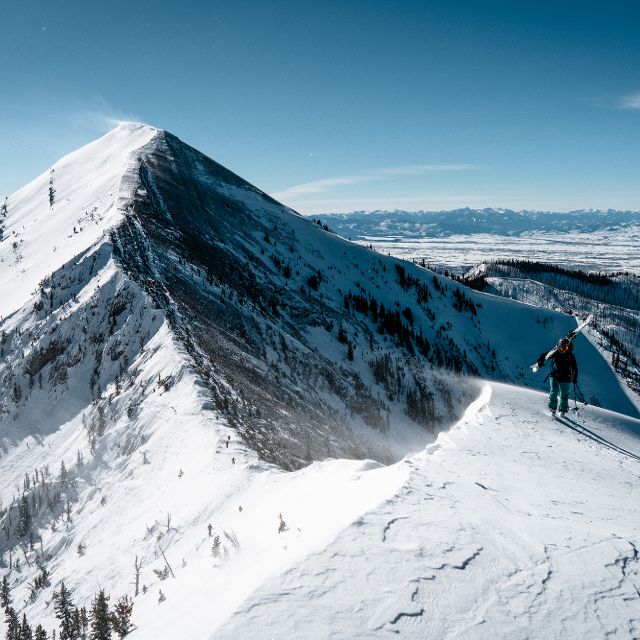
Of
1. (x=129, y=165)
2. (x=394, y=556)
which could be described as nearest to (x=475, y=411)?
(x=394, y=556)

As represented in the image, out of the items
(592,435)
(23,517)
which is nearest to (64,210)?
(23,517)

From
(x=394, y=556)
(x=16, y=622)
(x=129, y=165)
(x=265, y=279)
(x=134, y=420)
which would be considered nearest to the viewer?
(x=394, y=556)

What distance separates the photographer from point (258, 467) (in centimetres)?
1117

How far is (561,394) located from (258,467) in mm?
10786

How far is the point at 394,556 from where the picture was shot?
5.24 metres

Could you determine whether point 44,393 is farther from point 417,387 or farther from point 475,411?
point 417,387

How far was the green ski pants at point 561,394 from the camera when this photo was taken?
1520 cm

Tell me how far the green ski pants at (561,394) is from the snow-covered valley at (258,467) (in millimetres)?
532

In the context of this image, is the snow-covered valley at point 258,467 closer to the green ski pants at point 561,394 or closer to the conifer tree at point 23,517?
the conifer tree at point 23,517

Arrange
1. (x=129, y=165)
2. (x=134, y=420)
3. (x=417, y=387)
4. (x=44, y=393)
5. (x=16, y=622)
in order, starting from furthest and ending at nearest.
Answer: (x=129, y=165) < (x=417, y=387) < (x=44, y=393) < (x=134, y=420) < (x=16, y=622)

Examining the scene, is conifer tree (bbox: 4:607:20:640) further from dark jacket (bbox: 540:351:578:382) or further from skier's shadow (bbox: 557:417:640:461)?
dark jacket (bbox: 540:351:578:382)

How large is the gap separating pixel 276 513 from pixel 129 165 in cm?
5657

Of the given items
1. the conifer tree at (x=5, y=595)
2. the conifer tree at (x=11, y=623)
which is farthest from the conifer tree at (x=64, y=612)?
the conifer tree at (x=5, y=595)

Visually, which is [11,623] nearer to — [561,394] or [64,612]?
[64,612]
